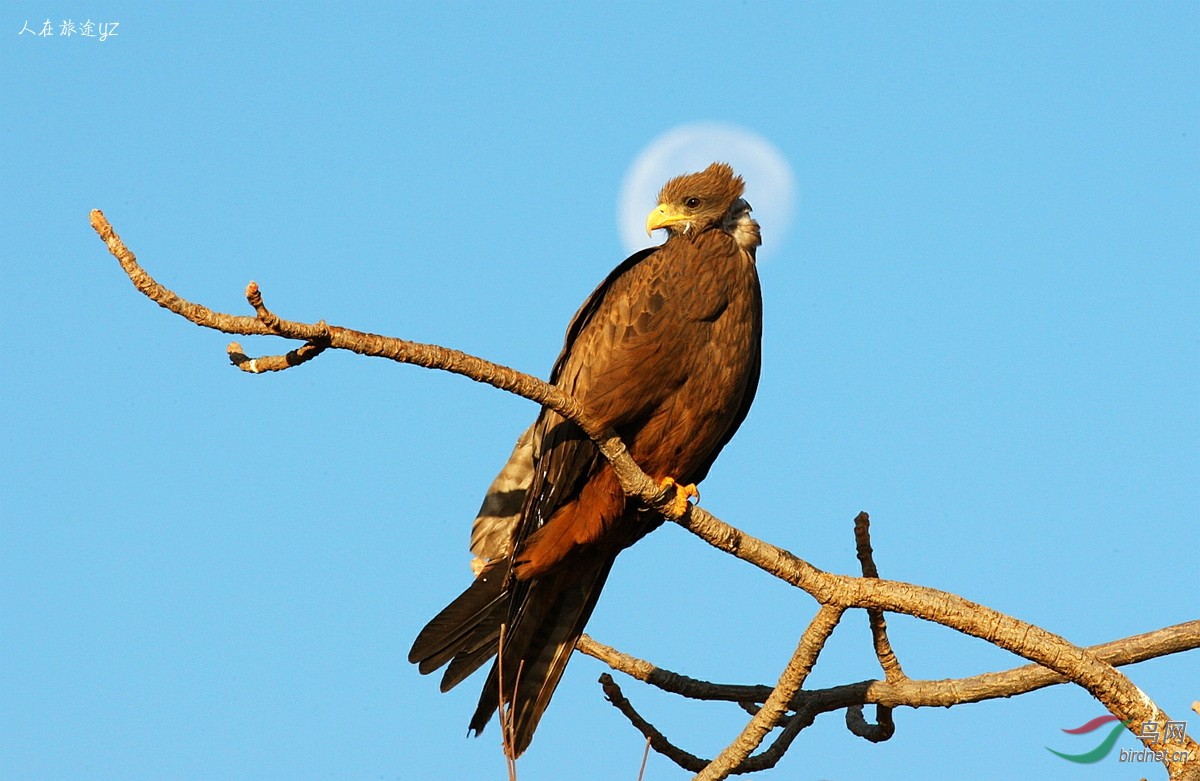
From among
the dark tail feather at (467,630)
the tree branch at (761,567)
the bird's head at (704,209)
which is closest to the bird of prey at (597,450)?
the dark tail feather at (467,630)

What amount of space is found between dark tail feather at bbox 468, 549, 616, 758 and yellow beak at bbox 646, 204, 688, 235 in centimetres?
169

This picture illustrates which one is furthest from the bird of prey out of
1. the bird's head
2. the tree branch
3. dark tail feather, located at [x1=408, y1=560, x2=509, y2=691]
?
the tree branch

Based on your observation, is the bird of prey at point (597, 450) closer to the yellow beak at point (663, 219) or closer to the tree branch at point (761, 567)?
the yellow beak at point (663, 219)

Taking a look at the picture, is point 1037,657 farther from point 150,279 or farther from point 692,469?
point 150,279

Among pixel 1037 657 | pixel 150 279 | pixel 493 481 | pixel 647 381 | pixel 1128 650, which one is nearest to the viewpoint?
pixel 150 279

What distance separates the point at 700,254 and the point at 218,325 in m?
2.91

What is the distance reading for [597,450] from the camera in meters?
5.32

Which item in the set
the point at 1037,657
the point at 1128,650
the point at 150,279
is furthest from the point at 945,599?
the point at 150,279

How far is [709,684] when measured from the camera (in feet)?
18.6

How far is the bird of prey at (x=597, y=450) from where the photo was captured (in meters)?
5.47

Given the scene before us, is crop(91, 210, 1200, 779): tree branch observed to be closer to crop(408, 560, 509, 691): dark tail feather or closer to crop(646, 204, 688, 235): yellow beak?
crop(408, 560, 509, 691): dark tail feather

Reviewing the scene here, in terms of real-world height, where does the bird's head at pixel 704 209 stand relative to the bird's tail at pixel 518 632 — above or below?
above

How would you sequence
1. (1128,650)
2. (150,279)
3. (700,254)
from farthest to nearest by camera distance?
(700,254) → (1128,650) → (150,279)

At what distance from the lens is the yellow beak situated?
6.27 m
